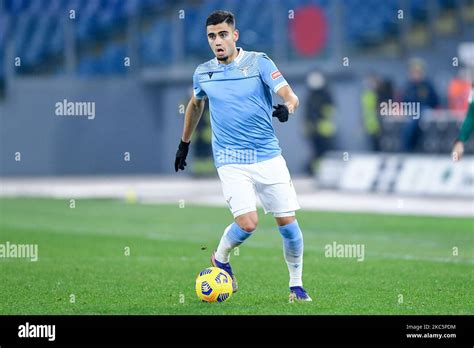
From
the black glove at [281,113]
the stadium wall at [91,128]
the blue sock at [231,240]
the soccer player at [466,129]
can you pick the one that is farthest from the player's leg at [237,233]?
the stadium wall at [91,128]

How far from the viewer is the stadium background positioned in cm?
2509

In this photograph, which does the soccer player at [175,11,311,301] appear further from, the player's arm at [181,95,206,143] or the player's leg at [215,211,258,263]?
the player's arm at [181,95,206,143]

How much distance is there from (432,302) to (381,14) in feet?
69.8

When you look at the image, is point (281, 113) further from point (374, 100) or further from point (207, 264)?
point (374, 100)

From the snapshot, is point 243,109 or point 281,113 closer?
point 281,113

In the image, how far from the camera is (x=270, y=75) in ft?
33.6

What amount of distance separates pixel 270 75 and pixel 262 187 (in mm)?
969

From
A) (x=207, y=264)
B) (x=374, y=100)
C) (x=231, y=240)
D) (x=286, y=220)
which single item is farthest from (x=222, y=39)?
(x=374, y=100)

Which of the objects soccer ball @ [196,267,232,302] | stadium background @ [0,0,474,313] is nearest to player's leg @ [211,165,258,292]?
soccer ball @ [196,267,232,302]
